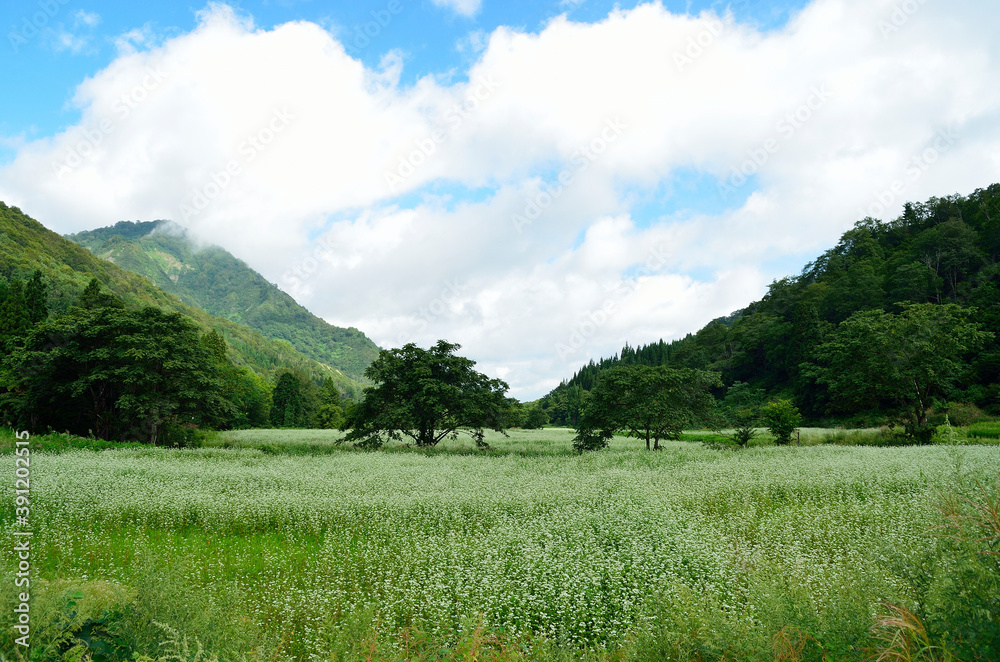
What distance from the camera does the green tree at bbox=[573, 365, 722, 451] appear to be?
24.2 meters

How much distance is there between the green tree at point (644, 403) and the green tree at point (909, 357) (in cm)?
1115

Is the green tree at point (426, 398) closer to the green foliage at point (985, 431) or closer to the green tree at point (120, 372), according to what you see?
the green tree at point (120, 372)

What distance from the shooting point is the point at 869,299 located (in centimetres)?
6462

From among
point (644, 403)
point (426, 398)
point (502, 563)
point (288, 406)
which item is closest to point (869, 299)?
point (644, 403)

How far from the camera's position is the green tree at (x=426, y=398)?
26.9m

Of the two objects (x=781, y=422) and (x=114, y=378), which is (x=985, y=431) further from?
(x=114, y=378)

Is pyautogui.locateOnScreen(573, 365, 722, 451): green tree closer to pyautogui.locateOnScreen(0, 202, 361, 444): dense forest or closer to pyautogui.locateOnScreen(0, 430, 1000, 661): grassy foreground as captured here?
pyautogui.locateOnScreen(0, 430, 1000, 661): grassy foreground

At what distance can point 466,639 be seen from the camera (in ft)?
12.5

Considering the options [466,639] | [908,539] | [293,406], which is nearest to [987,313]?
[908,539]

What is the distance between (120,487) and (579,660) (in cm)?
1496

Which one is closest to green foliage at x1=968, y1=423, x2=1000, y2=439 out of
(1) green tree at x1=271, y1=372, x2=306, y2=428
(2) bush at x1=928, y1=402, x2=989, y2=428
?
(2) bush at x1=928, y1=402, x2=989, y2=428

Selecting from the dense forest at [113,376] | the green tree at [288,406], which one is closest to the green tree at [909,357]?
the dense forest at [113,376]

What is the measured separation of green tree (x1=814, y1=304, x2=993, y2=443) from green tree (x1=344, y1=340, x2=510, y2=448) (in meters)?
23.0

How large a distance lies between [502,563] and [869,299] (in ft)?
257
